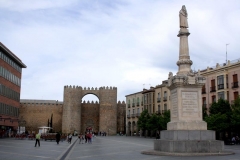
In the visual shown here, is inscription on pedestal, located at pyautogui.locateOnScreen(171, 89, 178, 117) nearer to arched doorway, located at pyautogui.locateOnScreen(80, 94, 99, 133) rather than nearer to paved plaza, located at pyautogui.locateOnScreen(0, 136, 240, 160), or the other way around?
paved plaza, located at pyautogui.locateOnScreen(0, 136, 240, 160)

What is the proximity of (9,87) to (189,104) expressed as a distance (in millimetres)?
37770

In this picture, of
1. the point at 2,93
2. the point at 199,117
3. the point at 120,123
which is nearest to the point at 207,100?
the point at 2,93

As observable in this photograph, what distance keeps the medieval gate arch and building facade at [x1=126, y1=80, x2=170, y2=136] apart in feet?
12.1

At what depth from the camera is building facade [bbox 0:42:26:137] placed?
44.2 m

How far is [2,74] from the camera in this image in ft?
145

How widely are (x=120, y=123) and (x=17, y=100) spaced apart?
35.6 meters

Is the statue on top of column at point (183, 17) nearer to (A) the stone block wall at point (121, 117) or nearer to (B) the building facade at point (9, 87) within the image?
(B) the building facade at point (9, 87)

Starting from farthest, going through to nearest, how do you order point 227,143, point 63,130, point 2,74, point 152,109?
point 63,130, point 152,109, point 2,74, point 227,143

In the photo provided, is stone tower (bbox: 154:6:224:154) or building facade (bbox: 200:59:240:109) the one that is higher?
building facade (bbox: 200:59:240:109)

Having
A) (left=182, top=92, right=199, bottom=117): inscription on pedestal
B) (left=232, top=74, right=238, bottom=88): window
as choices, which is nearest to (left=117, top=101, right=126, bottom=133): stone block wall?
(left=232, top=74, right=238, bottom=88): window

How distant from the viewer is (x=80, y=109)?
7494 centimetres

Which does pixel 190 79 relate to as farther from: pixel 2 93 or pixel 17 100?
pixel 17 100

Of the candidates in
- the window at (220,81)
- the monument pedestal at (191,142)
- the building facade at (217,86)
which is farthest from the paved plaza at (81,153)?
the window at (220,81)

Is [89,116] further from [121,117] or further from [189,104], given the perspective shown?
[189,104]
